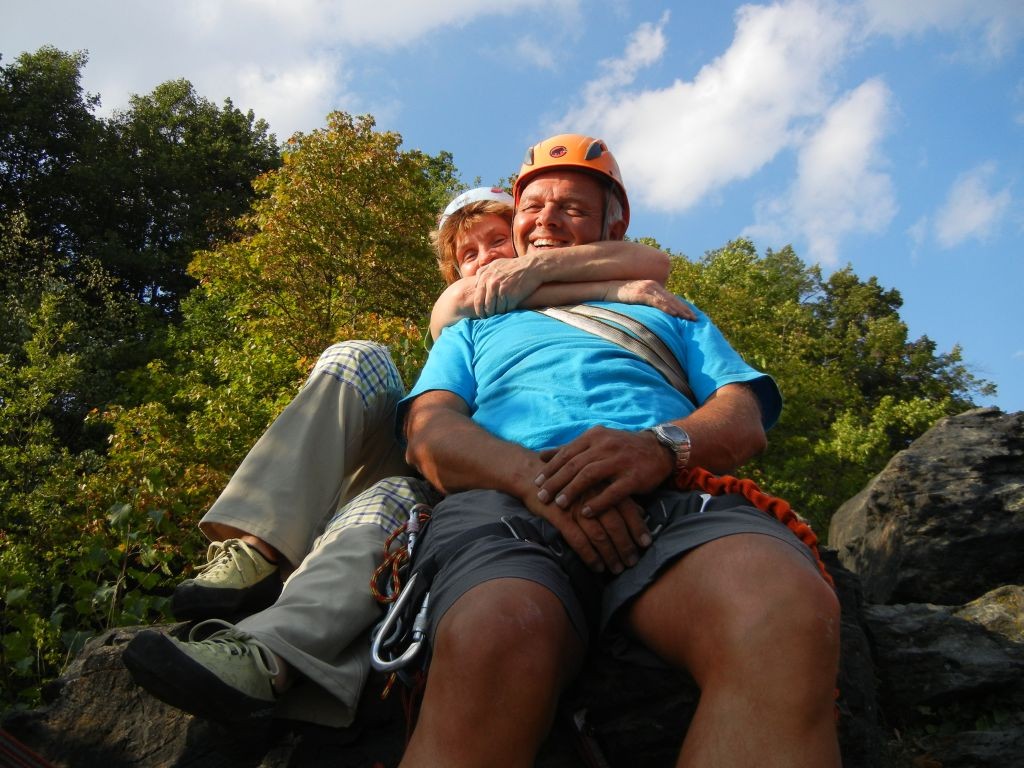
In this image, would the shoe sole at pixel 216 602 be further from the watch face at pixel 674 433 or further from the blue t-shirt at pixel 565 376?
the watch face at pixel 674 433

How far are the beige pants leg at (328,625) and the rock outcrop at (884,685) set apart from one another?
0.09 m

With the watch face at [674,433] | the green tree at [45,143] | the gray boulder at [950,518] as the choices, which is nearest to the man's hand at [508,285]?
the watch face at [674,433]

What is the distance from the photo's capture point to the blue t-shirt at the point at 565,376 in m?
2.30

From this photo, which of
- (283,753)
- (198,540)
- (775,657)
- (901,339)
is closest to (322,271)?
(198,540)

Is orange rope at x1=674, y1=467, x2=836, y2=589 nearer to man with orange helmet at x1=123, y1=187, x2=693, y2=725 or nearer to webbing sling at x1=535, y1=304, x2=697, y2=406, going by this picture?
webbing sling at x1=535, y1=304, x2=697, y2=406

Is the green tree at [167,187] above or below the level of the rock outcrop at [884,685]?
above

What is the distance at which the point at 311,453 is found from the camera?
260 cm

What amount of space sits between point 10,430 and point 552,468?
31.5 feet

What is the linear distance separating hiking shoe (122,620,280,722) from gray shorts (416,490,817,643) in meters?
0.47

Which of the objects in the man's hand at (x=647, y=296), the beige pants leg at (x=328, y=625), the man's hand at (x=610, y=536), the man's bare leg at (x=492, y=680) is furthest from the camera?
the man's hand at (x=647, y=296)

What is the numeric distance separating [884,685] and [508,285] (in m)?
2.35

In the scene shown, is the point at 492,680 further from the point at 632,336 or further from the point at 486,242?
the point at 486,242

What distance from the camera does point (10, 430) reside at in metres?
9.50

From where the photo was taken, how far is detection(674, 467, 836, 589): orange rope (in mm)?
1901
